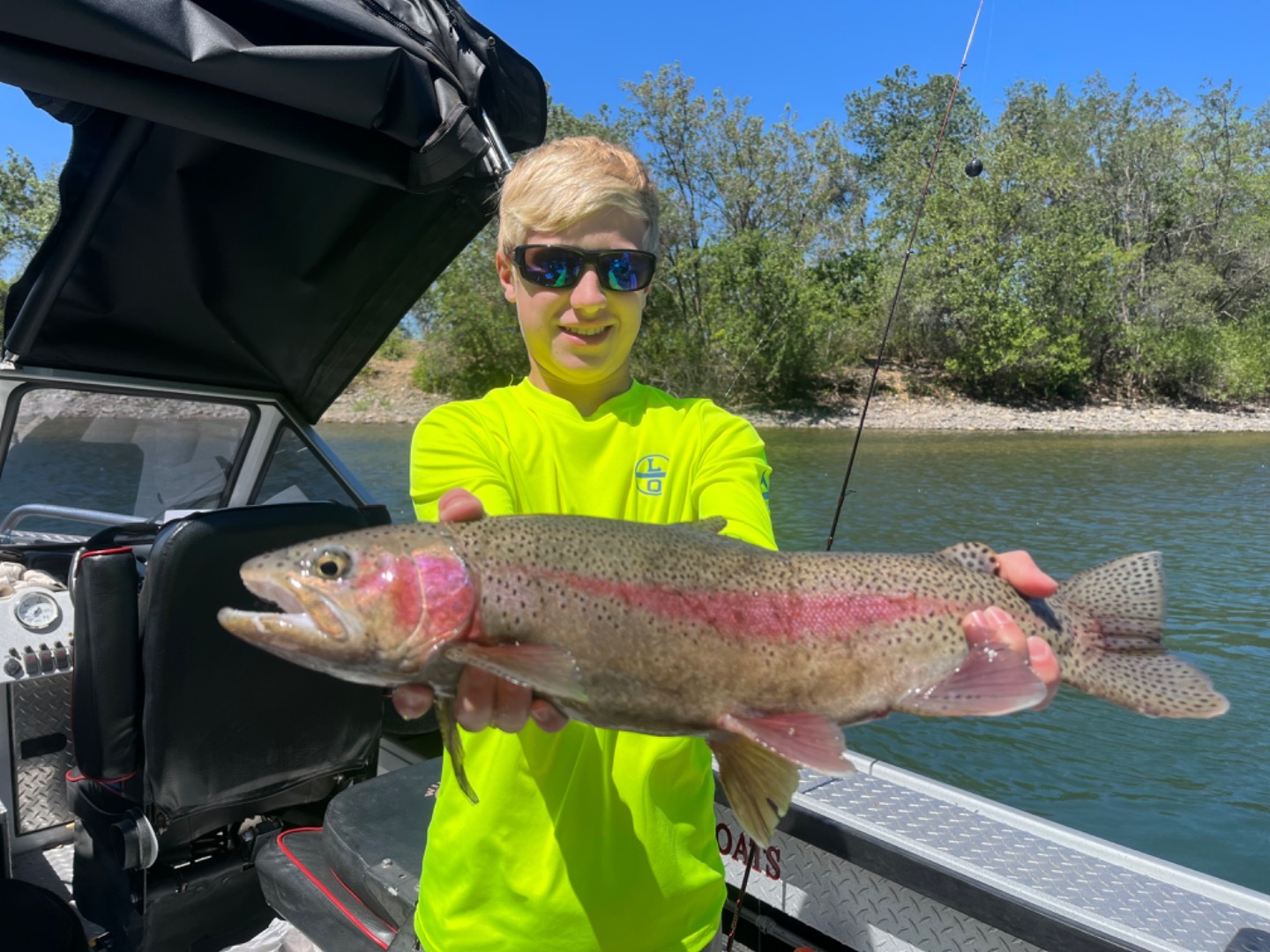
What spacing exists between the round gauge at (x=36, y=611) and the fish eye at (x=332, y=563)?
2.33 meters

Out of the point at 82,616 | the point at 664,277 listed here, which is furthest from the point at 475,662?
the point at 664,277

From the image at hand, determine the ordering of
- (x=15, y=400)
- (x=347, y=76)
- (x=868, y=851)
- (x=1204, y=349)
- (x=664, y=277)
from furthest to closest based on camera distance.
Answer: (x=664, y=277) → (x=1204, y=349) → (x=15, y=400) → (x=868, y=851) → (x=347, y=76)

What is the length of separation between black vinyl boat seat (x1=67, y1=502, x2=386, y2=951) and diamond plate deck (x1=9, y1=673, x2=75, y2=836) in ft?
1.90

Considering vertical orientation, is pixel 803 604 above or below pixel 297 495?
above

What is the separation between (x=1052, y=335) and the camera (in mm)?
42188

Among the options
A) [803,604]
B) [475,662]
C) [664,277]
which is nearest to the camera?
[475,662]

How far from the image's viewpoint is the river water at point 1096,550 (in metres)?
7.63

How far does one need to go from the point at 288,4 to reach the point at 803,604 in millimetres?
2221

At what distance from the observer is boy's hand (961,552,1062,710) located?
2.06m

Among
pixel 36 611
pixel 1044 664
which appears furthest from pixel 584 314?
pixel 36 611

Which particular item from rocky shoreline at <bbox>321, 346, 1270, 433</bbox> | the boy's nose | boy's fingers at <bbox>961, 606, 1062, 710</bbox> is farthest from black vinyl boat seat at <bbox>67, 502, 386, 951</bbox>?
rocky shoreline at <bbox>321, 346, 1270, 433</bbox>

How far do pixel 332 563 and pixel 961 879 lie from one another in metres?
2.13

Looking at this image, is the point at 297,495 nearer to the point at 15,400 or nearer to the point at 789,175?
the point at 15,400

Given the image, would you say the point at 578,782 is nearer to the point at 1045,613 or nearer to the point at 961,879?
the point at 1045,613
